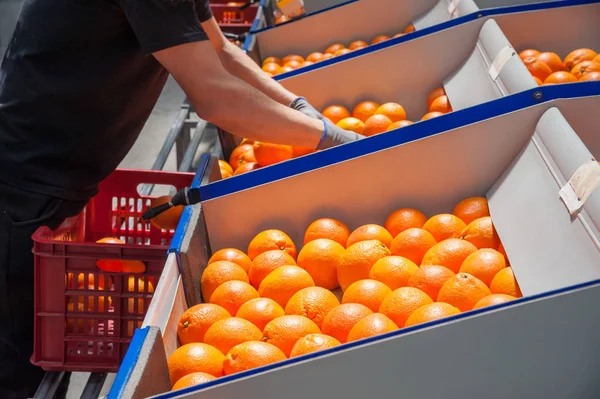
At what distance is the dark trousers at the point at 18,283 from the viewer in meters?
2.06

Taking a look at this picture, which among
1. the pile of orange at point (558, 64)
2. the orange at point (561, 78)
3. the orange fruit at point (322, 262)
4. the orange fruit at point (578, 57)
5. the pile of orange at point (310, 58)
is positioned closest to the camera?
the orange fruit at point (322, 262)

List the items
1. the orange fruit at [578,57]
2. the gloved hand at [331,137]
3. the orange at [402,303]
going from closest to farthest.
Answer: the orange at [402,303] → the gloved hand at [331,137] → the orange fruit at [578,57]

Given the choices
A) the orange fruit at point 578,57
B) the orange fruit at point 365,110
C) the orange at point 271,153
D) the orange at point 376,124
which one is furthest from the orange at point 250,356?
the orange fruit at point 578,57

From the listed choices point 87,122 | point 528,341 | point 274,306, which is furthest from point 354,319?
point 87,122

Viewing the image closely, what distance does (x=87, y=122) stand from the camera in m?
2.10

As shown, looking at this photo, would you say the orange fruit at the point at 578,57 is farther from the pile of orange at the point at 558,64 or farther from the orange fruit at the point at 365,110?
the orange fruit at the point at 365,110

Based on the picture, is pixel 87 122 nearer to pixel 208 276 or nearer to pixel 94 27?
pixel 94 27

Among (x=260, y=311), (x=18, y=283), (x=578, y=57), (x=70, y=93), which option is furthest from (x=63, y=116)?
(x=578, y=57)

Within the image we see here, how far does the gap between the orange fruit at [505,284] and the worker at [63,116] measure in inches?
33.3

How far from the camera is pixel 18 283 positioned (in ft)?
6.81

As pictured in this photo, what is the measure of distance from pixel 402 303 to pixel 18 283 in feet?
3.92

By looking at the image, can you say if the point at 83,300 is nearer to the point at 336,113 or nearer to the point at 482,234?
the point at 482,234

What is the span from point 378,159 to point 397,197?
13cm

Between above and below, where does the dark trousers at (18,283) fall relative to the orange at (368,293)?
above
